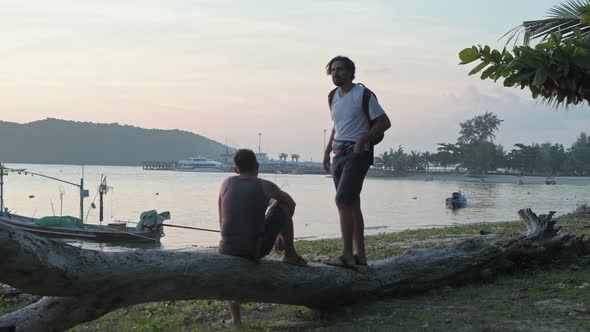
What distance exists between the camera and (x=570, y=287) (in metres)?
6.66

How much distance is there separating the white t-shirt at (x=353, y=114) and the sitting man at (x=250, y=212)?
94cm

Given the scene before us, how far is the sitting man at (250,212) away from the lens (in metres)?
5.28

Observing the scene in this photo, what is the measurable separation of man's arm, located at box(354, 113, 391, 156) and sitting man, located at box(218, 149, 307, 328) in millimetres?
844

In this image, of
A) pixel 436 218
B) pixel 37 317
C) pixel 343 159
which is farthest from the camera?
pixel 436 218

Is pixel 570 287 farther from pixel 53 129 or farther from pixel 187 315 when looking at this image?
pixel 53 129

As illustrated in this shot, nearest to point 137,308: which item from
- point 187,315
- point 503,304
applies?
point 187,315

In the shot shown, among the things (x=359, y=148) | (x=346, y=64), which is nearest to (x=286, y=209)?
(x=359, y=148)

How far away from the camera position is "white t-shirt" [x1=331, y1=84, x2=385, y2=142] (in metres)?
5.81

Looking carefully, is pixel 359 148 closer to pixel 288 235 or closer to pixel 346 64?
pixel 346 64

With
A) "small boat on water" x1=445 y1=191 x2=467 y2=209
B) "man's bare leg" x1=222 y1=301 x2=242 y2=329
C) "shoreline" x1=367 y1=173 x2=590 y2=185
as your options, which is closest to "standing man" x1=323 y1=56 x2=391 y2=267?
"man's bare leg" x1=222 y1=301 x2=242 y2=329

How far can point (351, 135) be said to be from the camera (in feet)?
19.3

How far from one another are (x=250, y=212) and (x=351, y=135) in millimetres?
1298

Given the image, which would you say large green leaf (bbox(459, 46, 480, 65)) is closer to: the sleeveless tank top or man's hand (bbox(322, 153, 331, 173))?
the sleeveless tank top

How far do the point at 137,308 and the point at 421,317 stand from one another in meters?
3.33
